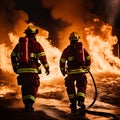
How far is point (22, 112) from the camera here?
6559mm

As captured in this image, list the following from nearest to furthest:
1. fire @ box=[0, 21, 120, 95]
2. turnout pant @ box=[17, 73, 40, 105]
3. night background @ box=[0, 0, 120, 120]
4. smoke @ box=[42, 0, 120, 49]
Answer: turnout pant @ box=[17, 73, 40, 105] → fire @ box=[0, 21, 120, 95] → night background @ box=[0, 0, 120, 120] → smoke @ box=[42, 0, 120, 49]

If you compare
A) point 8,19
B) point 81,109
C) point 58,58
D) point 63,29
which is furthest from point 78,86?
point 63,29

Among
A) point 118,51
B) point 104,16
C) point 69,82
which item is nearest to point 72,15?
point 104,16

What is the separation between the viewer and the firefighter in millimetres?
6883

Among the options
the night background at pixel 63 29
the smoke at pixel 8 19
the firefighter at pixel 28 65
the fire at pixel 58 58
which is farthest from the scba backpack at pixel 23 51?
the smoke at pixel 8 19

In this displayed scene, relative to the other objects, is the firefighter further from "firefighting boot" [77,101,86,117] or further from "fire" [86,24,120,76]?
"fire" [86,24,120,76]

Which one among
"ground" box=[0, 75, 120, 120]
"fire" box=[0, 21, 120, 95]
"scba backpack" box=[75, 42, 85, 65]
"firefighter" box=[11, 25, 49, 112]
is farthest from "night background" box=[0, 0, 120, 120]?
"firefighter" box=[11, 25, 49, 112]

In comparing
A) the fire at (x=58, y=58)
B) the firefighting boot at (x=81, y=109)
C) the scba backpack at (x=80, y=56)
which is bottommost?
the firefighting boot at (x=81, y=109)

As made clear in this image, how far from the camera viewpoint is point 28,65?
7.00 m

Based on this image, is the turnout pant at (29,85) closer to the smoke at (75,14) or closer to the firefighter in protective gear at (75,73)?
the firefighter in protective gear at (75,73)

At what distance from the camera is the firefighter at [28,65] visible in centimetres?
688

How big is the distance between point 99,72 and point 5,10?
705cm

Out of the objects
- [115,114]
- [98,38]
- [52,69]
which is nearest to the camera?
[115,114]

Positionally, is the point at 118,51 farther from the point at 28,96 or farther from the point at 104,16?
the point at 28,96
